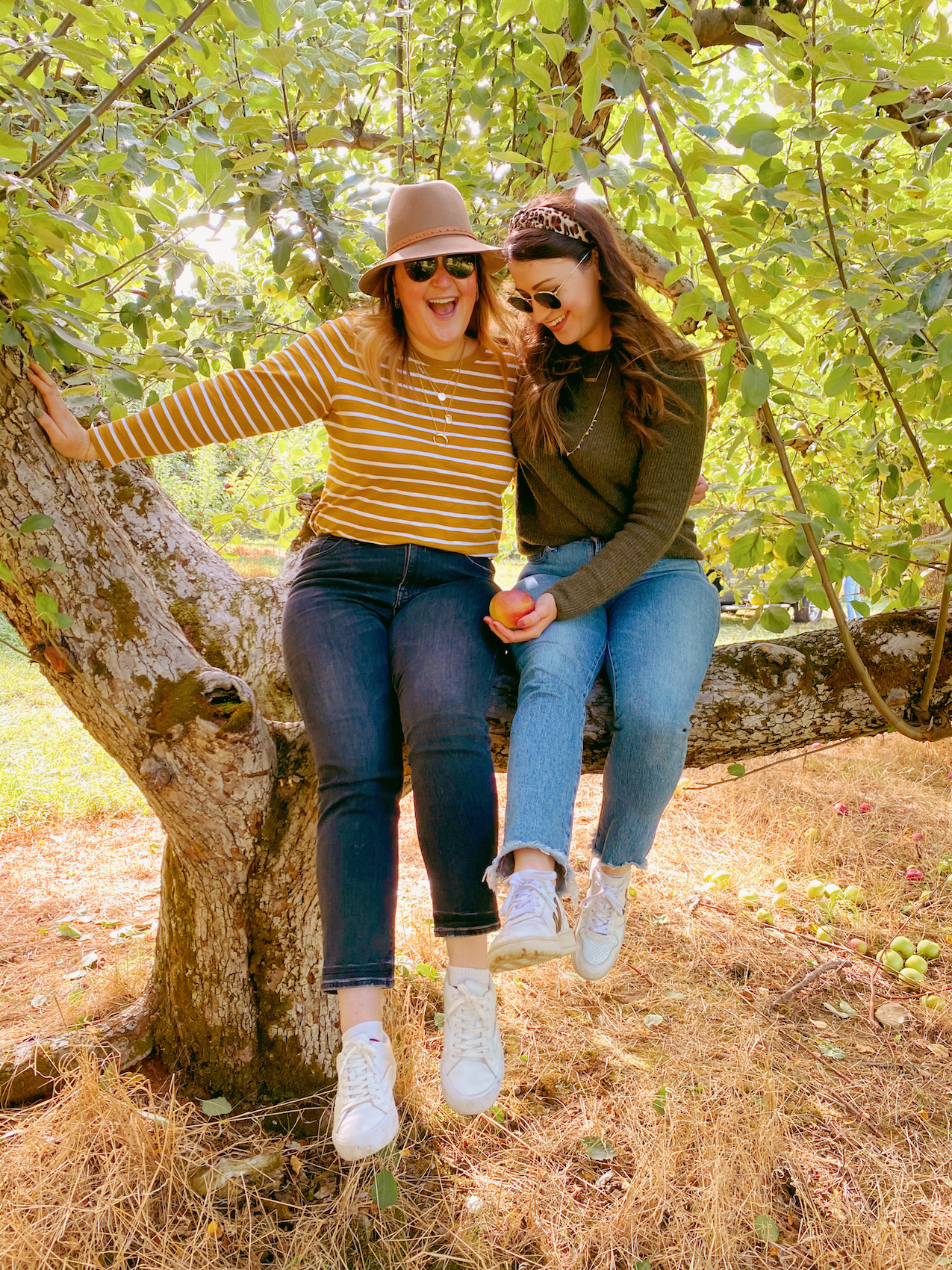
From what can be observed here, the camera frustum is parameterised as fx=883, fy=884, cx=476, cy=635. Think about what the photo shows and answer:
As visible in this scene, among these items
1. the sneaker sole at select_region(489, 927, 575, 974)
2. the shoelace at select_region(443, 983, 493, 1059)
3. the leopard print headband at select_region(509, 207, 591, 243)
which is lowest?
the shoelace at select_region(443, 983, 493, 1059)

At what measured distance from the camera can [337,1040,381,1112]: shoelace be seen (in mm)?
1480

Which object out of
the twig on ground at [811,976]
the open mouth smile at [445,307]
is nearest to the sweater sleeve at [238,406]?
the open mouth smile at [445,307]

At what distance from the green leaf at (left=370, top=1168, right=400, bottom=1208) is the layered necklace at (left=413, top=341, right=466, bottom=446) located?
1.68 metres

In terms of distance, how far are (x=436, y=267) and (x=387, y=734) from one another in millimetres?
1023

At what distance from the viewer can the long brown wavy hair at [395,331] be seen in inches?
77.3

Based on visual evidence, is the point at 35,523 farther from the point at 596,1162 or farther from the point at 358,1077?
the point at 596,1162

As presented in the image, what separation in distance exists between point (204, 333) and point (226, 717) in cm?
140

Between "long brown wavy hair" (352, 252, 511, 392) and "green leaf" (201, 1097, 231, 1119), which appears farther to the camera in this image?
"green leaf" (201, 1097, 231, 1119)

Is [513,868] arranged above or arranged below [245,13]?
below

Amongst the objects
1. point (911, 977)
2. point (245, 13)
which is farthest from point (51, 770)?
point (245, 13)

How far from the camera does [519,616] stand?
1.82 meters

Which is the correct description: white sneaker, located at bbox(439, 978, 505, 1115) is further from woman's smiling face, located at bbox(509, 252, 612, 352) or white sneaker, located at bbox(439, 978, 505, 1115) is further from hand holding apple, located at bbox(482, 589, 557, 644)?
woman's smiling face, located at bbox(509, 252, 612, 352)

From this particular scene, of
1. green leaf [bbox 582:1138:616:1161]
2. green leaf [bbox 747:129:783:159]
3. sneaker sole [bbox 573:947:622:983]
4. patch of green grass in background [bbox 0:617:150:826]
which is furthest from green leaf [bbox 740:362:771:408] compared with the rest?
patch of green grass in background [bbox 0:617:150:826]

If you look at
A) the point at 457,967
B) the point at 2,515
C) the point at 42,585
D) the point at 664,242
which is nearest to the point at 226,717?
the point at 42,585
